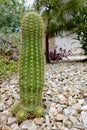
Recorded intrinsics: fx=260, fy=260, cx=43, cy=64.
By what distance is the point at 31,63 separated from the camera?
215 cm

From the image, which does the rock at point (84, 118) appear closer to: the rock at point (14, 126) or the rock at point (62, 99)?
the rock at point (62, 99)

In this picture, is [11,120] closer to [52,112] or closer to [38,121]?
[38,121]

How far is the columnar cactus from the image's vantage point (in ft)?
7.05

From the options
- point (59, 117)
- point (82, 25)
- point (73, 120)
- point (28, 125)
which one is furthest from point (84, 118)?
point (82, 25)

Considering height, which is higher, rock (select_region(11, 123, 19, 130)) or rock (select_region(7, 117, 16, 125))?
rock (select_region(7, 117, 16, 125))

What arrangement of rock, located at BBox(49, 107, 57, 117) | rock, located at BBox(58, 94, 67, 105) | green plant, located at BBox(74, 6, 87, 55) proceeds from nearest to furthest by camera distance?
1. rock, located at BBox(49, 107, 57, 117)
2. rock, located at BBox(58, 94, 67, 105)
3. green plant, located at BBox(74, 6, 87, 55)

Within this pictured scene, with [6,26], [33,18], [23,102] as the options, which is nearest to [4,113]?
[23,102]

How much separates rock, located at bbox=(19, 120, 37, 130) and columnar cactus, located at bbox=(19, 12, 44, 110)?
0.13 metres

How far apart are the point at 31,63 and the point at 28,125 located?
50 cm

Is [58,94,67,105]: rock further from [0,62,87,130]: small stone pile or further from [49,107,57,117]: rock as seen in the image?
[49,107,57,117]: rock

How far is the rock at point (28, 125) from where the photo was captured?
2.03m

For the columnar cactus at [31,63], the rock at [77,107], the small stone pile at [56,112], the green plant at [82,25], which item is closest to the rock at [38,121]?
the small stone pile at [56,112]

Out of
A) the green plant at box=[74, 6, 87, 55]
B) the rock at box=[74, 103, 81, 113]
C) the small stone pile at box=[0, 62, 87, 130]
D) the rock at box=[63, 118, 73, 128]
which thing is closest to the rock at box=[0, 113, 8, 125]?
the small stone pile at box=[0, 62, 87, 130]

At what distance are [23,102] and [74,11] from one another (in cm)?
541
